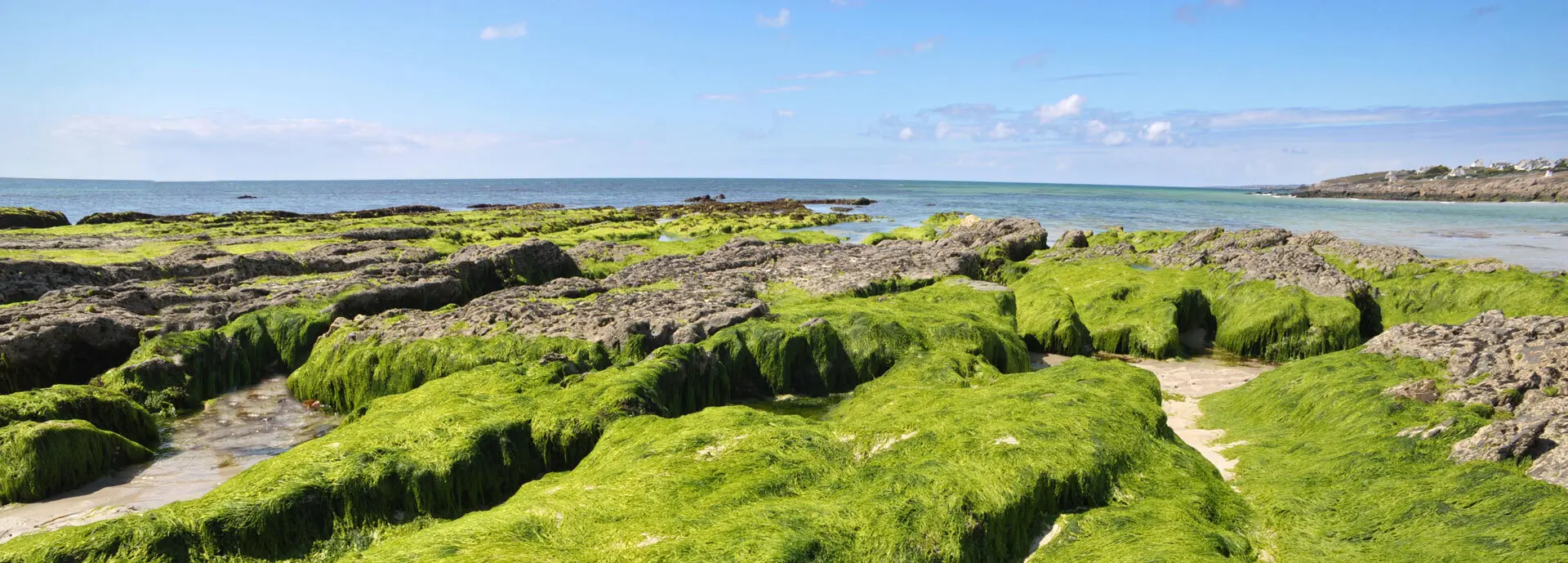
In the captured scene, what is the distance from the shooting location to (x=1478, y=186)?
93.8 meters

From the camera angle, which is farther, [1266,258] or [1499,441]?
[1266,258]

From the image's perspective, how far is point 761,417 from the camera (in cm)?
779

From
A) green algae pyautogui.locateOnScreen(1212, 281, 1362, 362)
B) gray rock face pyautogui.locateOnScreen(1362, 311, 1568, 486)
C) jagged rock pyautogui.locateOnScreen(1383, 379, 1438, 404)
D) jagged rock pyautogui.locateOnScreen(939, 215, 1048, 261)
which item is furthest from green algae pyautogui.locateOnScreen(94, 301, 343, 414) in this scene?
jagged rock pyautogui.locateOnScreen(939, 215, 1048, 261)

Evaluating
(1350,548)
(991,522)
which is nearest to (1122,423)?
(1350,548)

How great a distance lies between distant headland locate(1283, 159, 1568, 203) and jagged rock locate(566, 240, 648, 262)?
106 meters

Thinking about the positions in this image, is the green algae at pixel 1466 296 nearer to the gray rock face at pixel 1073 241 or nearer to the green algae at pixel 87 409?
the gray rock face at pixel 1073 241

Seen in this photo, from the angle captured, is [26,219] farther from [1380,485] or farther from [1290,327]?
[1290,327]

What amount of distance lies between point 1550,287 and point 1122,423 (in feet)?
47.5

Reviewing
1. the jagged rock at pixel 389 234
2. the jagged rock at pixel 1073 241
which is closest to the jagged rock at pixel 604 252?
the jagged rock at pixel 389 234

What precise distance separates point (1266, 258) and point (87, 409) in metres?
23.1

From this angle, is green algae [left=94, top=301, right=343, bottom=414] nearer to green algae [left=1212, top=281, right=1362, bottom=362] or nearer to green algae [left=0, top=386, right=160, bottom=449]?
green algae [left=0, top=386, right=160, bottom=449]

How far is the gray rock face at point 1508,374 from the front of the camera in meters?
6.34

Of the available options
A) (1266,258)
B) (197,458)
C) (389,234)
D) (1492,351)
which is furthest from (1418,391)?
(389,234)

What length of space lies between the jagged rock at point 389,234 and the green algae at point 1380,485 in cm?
2821
